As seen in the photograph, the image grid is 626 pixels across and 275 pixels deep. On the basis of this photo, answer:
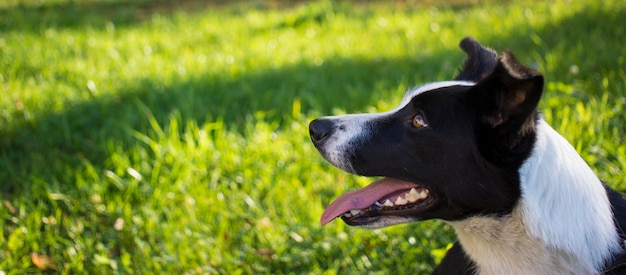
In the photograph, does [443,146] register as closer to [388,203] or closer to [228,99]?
[388,203]

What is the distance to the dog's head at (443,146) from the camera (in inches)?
83.0

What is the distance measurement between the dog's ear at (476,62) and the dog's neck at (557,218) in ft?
1.33

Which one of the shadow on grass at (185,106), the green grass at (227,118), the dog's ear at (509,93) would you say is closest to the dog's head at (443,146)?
the dog's ear at (509,93)

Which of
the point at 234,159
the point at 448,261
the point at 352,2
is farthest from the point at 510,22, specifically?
the point at 448,261

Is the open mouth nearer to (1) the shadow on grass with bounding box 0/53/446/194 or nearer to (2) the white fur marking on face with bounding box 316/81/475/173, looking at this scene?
(2) the white fur marking on face with bounding box 316/81/475/173

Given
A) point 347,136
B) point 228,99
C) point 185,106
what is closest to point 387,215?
point 347,136

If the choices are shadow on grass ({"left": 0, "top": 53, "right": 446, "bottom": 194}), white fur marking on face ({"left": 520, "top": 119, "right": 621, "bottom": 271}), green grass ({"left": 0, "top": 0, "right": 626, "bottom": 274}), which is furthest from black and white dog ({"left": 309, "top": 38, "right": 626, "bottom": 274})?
shadow on grass ({"left": 0, "top": 53, "right": 446, "bottom": 194})

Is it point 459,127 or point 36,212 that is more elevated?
point 459,127

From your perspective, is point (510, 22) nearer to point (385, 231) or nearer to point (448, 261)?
point (385, 231)

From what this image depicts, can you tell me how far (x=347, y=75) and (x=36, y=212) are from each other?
8.87ft

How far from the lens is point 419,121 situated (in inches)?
93.0

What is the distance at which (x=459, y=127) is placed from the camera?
2.26 metres

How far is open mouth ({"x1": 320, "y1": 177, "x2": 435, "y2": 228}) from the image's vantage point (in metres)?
2.38

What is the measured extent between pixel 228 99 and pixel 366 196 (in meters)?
2.60
